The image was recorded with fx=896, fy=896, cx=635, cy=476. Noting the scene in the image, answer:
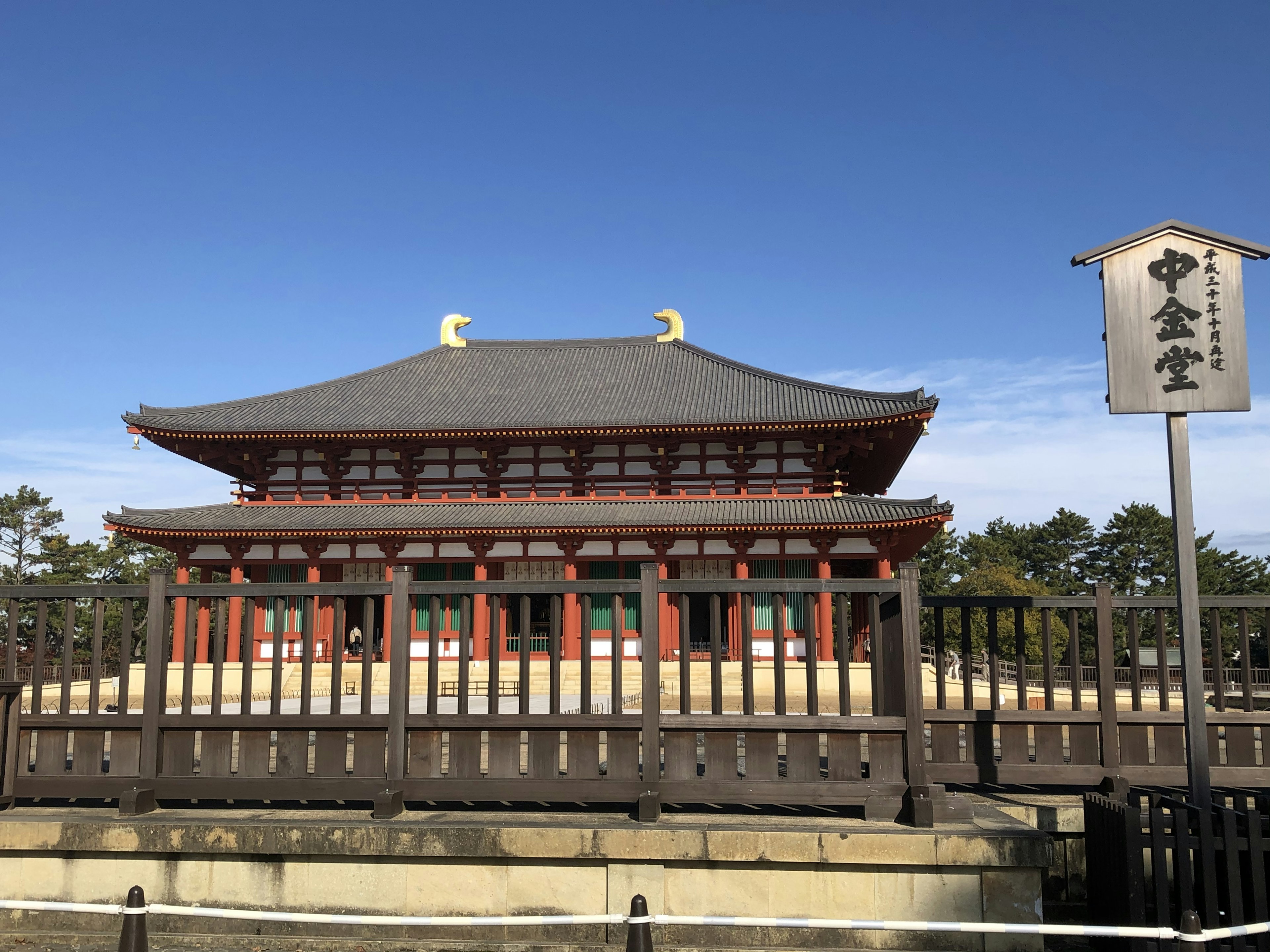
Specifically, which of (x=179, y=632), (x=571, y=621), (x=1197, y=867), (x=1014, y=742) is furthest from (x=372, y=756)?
(x=179, y=632)

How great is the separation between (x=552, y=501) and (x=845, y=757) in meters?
19.7

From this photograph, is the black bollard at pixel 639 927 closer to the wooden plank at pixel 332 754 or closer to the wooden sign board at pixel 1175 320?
the wooden plank at pixel 332 754

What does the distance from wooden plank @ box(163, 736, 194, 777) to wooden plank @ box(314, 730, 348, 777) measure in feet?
3.12

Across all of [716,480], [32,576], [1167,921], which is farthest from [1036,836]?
[32,576]

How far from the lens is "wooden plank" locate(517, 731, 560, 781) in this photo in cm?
624

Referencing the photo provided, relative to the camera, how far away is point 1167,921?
16.2 feet

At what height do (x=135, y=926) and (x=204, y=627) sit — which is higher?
(x=204, y=627)

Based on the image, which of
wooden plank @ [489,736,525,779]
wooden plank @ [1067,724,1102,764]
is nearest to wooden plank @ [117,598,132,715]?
wooden plank @ [489,736,525,779]

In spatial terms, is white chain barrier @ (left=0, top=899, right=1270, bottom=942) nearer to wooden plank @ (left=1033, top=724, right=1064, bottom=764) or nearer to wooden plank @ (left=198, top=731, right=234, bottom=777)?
wooden plank @ (left=198, top=731, right=234, bottom=777)

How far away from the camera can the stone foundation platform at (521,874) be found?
18.4 feet

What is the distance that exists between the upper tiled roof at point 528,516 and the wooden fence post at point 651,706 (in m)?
16.6

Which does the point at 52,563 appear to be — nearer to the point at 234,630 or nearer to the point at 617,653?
the point at 234,630

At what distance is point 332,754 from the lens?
252 inches

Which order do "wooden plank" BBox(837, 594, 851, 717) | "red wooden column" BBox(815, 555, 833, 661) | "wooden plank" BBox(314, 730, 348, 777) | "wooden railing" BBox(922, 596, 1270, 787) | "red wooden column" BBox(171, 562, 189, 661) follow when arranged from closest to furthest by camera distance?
"wooden plank" BBox(837, 594, 851, 717)
"wooden plank" BBox(314, 730, 348, 777)
"wooden railing" BBox(922, 596, 1270, 787)
"red wooden column" BBox(815, 555, 833, 661)
"red wooden column" BBox(171, 562, 189, 661)
